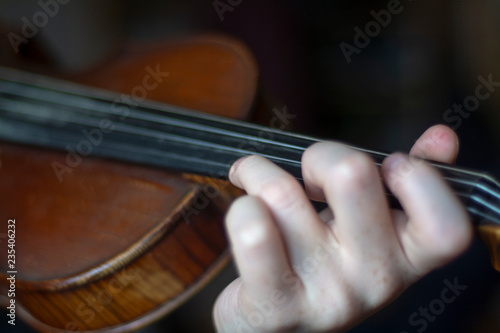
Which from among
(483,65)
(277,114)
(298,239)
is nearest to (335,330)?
(298,239)

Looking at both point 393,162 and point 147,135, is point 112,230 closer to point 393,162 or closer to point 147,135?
point 147,135

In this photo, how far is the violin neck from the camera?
1.22ft

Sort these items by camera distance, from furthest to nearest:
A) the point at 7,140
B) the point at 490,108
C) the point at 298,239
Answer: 1. the point at 490,108
2. the point at 7,140
3. the point at 298,239

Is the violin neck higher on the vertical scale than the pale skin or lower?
higher

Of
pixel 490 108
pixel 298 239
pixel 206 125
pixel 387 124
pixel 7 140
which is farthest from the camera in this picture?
pixel 387 124

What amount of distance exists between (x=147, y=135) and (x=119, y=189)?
0.24 ft

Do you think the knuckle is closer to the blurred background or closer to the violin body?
Result: the violin body

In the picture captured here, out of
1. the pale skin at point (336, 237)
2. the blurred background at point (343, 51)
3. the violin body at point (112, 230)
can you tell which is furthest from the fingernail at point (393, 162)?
the blurred background at point (343, 51)

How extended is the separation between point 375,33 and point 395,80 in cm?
15

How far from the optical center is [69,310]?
1.75 feet

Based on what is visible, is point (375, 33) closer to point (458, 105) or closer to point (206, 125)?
point (458, 105)

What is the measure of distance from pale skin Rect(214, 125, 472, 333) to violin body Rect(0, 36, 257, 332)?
147mm

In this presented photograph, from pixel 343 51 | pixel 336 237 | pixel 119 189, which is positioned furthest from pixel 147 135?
pixel 343 51


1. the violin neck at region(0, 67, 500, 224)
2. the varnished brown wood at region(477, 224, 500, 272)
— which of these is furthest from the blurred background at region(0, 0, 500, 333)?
the varnished brown wood at region(477, 224, 500, 272)
